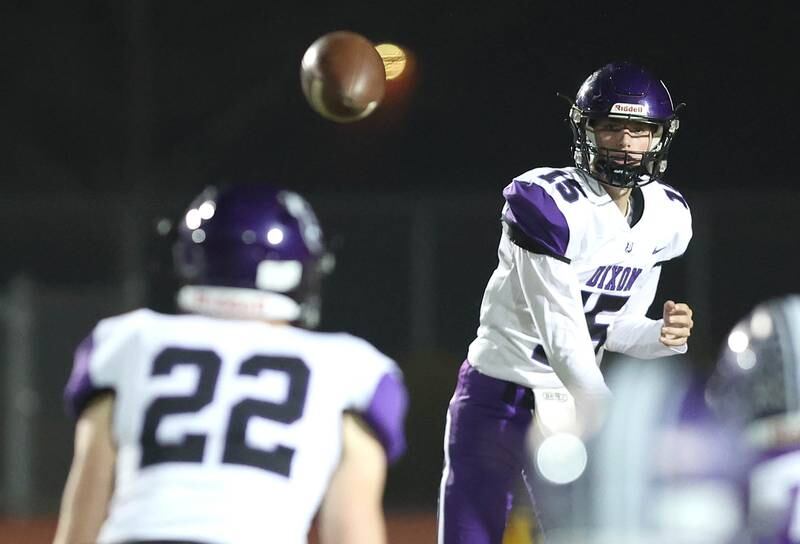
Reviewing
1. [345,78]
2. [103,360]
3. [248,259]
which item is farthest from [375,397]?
[345,78]

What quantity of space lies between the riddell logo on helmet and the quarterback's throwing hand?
0.57 m

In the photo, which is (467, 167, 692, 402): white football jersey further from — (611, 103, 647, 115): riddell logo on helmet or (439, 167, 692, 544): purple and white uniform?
(611, 103, 647, 115): riddell logo on helmet

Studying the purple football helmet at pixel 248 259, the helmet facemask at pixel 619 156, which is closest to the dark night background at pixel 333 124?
the helmet facemask at pixel 619 156

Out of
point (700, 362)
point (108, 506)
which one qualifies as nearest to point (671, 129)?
point (108, 506)

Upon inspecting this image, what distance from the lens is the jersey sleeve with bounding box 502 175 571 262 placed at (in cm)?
440

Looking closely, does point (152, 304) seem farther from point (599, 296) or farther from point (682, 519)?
point (682, 519)

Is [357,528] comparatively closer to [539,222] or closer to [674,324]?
[539,222]

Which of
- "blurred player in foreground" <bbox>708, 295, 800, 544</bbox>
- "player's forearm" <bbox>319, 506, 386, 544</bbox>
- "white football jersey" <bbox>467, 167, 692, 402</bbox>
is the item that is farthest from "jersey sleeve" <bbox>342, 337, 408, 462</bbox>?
"white football jersey" <bbox>467, 167, 692, 402</bbox>

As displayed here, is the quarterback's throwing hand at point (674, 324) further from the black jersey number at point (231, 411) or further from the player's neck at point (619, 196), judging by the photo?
the black jersey number at point (231, 411)

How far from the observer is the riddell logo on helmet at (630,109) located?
4.67 m

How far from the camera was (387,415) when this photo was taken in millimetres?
2893

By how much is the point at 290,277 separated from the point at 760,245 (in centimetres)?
860

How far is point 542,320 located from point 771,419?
1.54 metres

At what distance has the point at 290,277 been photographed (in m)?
2.95
